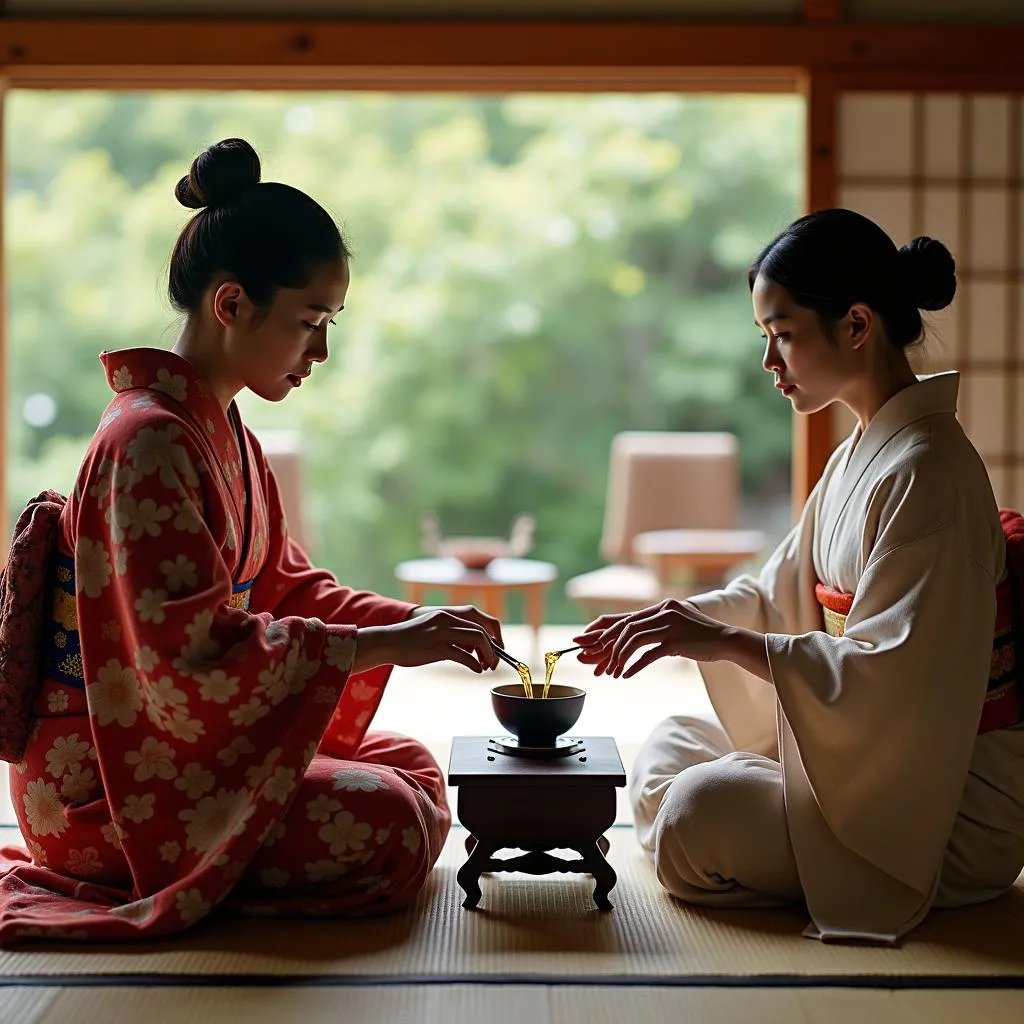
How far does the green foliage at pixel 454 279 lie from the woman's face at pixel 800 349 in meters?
7.10

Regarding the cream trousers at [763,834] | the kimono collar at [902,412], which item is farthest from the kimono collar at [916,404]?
the cream trousers at [763,834]

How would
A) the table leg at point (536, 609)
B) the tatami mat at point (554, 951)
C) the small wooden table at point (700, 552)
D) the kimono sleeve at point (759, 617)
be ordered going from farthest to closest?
the small wooden table at point (700, 552) < the table leg at point (536, 609) < the kimono sleeve at point (759, 617) < the tatami mat at point (554, 951)

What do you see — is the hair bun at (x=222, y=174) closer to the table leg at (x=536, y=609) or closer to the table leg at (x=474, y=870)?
the table leg at (x=474, y=870)

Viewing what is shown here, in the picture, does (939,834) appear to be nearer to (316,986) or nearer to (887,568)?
(887,568)

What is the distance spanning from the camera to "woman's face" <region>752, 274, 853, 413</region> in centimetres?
268

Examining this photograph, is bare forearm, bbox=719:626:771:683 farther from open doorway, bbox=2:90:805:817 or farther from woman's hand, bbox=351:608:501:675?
open doorway, bbox=2:90:805:817

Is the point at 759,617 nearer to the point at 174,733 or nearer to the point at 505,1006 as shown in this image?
the point at 505,1006

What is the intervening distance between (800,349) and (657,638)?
0.72m

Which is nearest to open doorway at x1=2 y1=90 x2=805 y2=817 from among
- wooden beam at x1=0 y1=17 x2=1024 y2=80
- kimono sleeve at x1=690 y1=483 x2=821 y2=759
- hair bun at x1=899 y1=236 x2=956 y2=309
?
wooden beam at x1=0 y1=17 x2=1024 y2=80

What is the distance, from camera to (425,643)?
2461mm

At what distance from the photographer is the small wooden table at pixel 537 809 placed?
2.43 m

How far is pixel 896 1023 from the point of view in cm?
200

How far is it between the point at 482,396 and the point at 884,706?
310 inches

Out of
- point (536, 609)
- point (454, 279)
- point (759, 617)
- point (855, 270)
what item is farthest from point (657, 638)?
point (454, 279)
